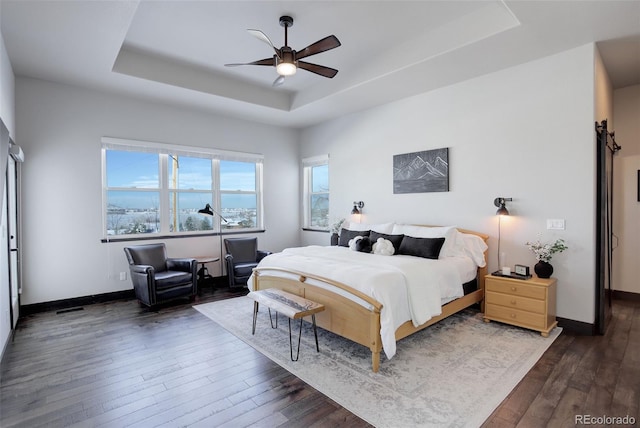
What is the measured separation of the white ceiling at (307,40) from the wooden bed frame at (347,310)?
9.12 ft

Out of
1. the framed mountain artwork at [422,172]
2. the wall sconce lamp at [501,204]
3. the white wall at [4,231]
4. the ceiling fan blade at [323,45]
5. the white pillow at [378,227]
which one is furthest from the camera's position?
the white pillow at [378,227]

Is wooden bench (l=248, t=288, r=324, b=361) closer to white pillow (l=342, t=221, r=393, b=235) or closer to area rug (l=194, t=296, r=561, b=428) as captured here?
area rug (l=194, t=296, r=561, b=428)

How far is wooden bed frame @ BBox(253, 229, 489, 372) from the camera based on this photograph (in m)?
2.79

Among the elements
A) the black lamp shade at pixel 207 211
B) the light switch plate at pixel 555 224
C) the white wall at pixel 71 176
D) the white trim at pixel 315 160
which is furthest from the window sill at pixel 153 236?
the light switch plate at pixel 555 224

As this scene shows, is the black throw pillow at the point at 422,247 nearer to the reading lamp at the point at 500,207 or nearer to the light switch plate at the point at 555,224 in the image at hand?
the reading lamp at the point at 500,207

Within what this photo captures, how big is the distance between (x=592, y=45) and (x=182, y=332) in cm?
539

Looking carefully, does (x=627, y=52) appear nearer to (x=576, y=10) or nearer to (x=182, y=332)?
(x=576, y=10)

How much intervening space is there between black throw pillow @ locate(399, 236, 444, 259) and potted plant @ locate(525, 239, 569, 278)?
1.02 meters

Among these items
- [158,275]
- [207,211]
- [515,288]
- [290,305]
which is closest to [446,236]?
[515,288]

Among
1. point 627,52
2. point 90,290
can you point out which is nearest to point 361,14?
point 627,52

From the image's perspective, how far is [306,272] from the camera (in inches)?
140

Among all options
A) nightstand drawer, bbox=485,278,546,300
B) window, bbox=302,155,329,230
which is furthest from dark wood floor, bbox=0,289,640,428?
window, bbox=302,155,329,230

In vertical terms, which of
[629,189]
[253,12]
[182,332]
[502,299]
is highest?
[253,12]

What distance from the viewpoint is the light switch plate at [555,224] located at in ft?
12.2
